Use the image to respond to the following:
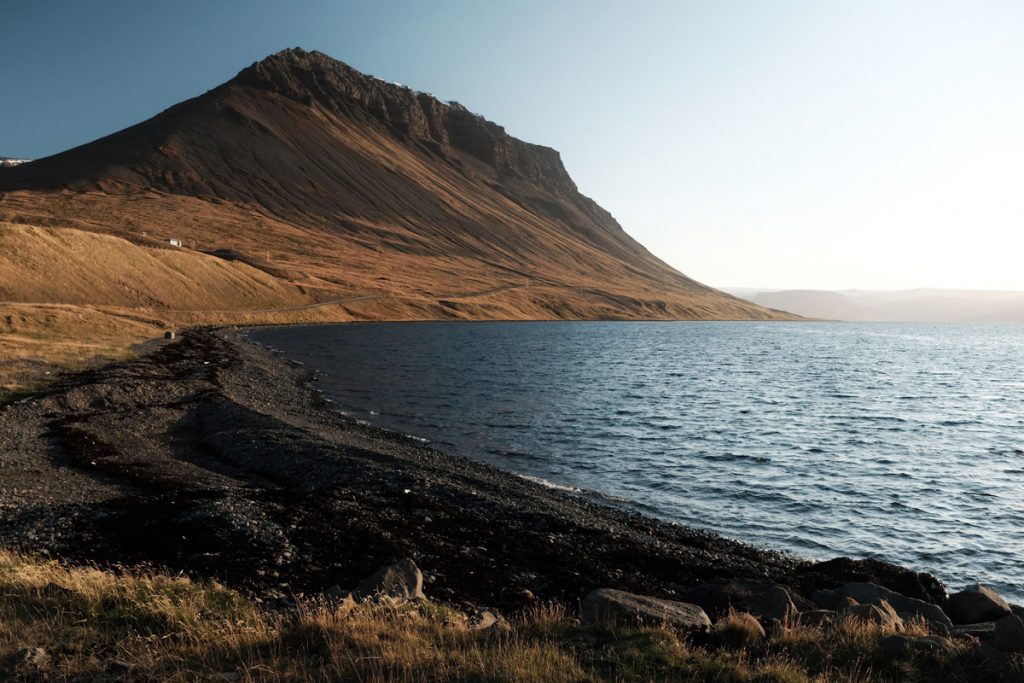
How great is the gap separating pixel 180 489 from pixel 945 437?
46052 mm

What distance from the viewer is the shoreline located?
14531 mm

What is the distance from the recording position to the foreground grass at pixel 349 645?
322 inches

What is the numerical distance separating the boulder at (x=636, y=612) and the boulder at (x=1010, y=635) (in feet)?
15.8

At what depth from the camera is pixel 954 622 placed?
49.6 feet

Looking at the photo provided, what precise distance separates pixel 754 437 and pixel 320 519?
30921mm

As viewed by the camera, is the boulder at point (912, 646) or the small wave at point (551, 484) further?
the small wave at point (551, 484)

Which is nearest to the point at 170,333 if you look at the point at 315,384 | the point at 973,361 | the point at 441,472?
the point at 315,384

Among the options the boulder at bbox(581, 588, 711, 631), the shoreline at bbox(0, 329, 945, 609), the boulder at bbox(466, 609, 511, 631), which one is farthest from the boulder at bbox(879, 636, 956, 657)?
the boulder at bbox(466, 609, 511, 631)

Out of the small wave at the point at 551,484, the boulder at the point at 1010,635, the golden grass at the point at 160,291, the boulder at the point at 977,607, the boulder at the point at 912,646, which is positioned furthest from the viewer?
the golden grass at the point at 160,291

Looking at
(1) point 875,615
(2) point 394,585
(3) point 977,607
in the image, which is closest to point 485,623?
(2) point 394,585

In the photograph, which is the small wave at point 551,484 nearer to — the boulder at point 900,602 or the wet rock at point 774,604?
the boulder at point 900,602

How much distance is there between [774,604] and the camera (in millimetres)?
13547

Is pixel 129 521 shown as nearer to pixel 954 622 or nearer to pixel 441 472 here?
pixel 441 472

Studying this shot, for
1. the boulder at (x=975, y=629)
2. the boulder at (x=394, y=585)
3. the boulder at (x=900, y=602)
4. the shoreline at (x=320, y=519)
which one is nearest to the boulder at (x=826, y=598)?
the boulder at (x=900, y=602)
